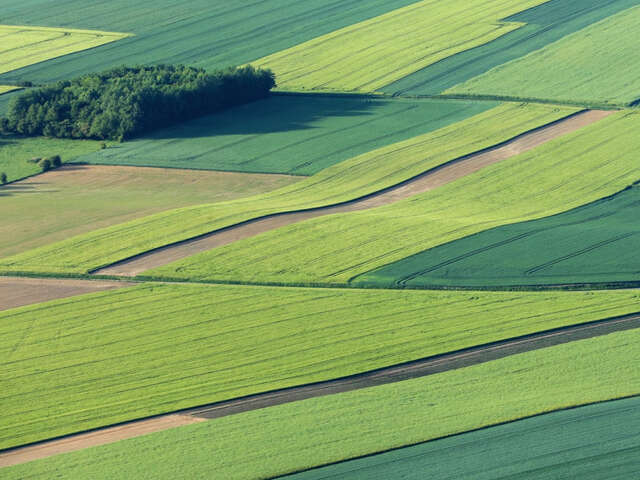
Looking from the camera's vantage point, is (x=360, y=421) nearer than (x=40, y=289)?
Yes

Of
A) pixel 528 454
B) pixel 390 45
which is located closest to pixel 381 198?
pixel 528 454

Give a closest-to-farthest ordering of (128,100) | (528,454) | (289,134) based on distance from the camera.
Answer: (528,454), (289,134), (128,100)

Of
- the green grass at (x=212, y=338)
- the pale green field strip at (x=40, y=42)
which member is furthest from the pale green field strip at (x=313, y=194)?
the pale green field strip at (x=40, y=42)

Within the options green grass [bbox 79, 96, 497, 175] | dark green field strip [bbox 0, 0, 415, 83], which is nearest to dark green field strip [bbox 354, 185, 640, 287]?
green grass [bbox 79, 96, 497, 175]

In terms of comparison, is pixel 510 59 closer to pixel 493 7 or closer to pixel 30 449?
pixel 493 7

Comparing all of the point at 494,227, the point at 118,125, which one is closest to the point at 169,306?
the point at 494,227

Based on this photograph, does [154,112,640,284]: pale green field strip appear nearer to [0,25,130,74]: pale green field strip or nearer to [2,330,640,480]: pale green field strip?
[2,330,640,480]: pale green field strip

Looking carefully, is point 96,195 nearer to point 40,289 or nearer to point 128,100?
point 128,100
